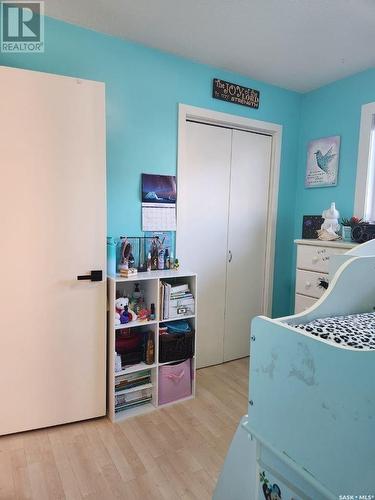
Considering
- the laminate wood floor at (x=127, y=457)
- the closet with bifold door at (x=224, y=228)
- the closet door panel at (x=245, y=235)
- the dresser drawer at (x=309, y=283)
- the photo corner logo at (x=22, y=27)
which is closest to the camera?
the laminate wood floor at (x=127, y=457)

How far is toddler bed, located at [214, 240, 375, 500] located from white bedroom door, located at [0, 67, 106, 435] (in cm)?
114

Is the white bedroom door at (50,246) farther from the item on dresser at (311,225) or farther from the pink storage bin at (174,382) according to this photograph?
the item on dresser at (311,225)

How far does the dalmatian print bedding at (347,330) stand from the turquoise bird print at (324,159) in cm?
203

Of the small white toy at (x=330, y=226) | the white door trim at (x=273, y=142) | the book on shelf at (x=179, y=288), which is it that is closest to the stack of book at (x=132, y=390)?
the book on shelf at (x=179, y=288)

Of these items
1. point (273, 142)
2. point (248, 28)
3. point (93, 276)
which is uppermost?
point (248, 28)

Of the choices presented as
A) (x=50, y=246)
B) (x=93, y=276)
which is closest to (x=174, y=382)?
(x=93, y=276)

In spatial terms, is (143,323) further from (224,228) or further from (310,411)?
(310,411)

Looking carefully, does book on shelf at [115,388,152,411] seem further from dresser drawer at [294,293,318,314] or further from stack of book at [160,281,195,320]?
dresser drawer at [294,293,318,314]

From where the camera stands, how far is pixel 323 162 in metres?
2.88

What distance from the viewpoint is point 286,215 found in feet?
10.4

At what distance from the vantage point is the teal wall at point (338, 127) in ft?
8.56

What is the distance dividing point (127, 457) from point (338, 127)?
9.40 ft

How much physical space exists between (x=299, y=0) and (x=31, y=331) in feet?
7.67

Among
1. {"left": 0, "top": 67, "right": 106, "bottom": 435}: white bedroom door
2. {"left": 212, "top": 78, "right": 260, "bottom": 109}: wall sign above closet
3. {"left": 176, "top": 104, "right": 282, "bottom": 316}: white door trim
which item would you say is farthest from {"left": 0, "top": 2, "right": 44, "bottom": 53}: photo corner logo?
{"left": 212, "top": 78, "right": 260, "bottom": 109}: wall sign above closet
